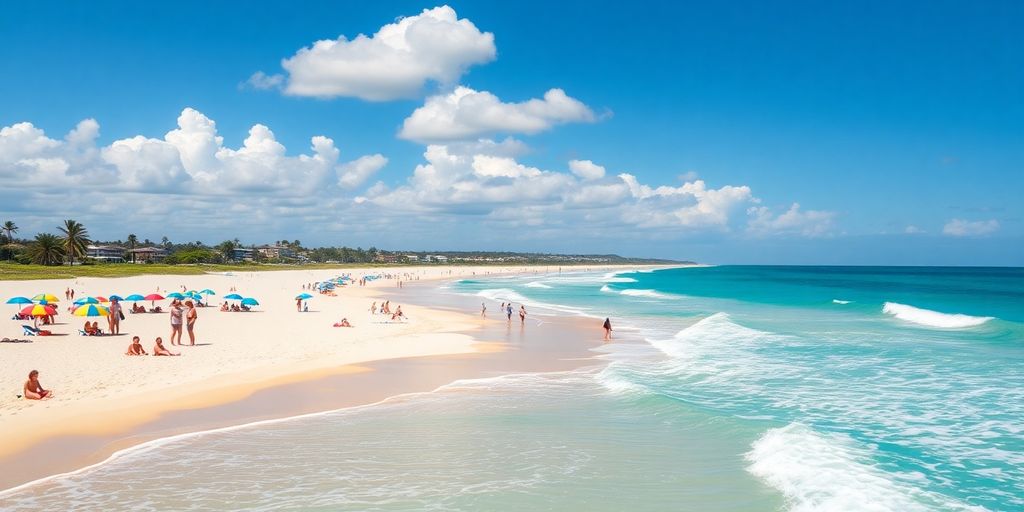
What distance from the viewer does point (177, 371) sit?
1903cm

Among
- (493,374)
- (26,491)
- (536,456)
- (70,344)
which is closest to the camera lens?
(26,491)

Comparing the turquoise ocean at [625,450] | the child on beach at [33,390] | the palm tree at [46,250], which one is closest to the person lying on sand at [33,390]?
the child on beach at [33,390]

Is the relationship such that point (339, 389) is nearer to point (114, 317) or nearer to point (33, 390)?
point (33, 390)

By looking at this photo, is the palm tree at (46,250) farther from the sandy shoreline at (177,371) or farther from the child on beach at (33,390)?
the child on beach at (33,390)

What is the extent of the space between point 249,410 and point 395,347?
36.5ft

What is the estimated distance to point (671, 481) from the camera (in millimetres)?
10469

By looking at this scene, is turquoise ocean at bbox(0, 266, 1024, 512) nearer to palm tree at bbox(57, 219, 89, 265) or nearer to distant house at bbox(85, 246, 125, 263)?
palm tree at bbox(57, 219, 89, 265)

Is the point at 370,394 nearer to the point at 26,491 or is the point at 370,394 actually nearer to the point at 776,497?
the point at 26,491

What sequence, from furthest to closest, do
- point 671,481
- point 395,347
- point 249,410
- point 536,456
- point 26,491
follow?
point 395,347 → point 249,410 → point 536,456 → point 671,481 → point 26,491

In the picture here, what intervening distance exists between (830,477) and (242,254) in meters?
188

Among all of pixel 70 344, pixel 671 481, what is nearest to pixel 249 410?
pixel 671 481

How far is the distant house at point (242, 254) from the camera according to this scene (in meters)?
167

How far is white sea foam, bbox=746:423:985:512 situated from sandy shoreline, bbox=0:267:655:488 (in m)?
9.34

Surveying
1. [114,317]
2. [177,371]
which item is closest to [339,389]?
[177,371]
